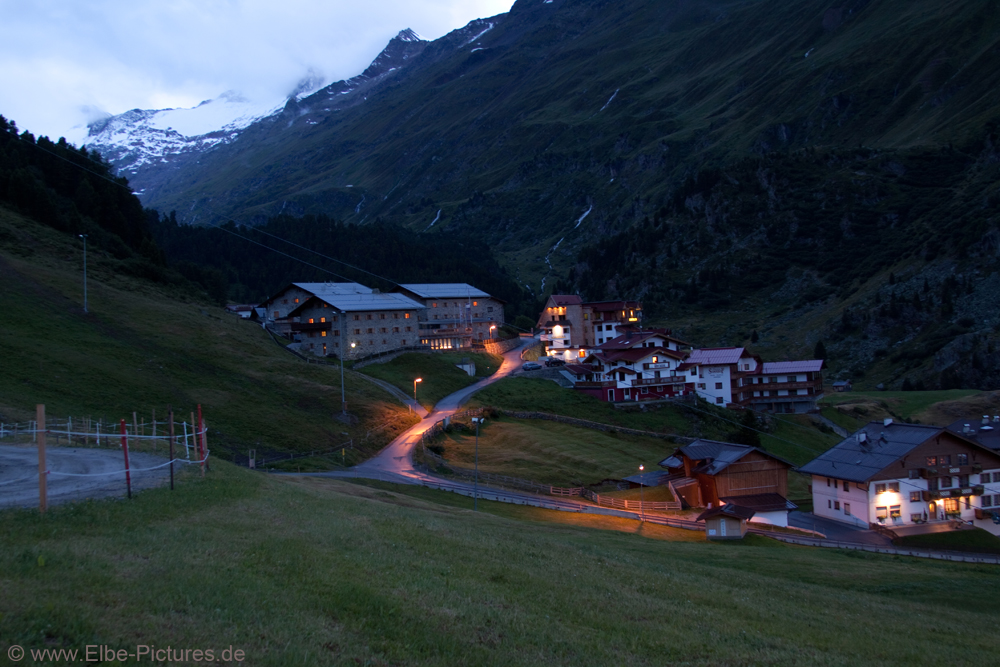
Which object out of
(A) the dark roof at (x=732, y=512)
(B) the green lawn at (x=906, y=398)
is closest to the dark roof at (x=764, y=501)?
(A) the dark roof at (x=732, y=512)

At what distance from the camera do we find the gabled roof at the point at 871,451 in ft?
178

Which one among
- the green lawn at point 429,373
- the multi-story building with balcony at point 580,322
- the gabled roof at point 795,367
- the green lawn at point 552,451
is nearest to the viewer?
the green lawn at point 552,451

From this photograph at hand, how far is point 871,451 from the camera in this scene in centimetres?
5709

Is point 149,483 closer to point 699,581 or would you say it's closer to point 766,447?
point 699,581

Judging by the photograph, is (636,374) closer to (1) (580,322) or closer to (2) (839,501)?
(2) (839,501)

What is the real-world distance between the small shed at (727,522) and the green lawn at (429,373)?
41.1 meters

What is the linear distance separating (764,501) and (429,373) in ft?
164

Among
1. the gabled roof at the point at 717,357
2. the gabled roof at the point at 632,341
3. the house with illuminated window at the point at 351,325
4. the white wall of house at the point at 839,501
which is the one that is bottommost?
the white wall of house at the point at 839,501

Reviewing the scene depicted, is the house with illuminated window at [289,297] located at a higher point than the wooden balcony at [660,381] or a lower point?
higher

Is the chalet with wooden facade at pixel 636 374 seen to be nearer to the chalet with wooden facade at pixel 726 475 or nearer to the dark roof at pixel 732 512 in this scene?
the chalet with wooden facade at pixel 726 475

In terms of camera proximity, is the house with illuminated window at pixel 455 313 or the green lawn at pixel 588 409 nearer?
the green lawn at pixel 588 409

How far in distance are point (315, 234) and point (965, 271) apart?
15552 centimetres

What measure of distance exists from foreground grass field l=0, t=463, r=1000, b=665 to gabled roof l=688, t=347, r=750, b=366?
7058 centimetres

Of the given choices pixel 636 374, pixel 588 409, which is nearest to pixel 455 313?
pixel 636 374
